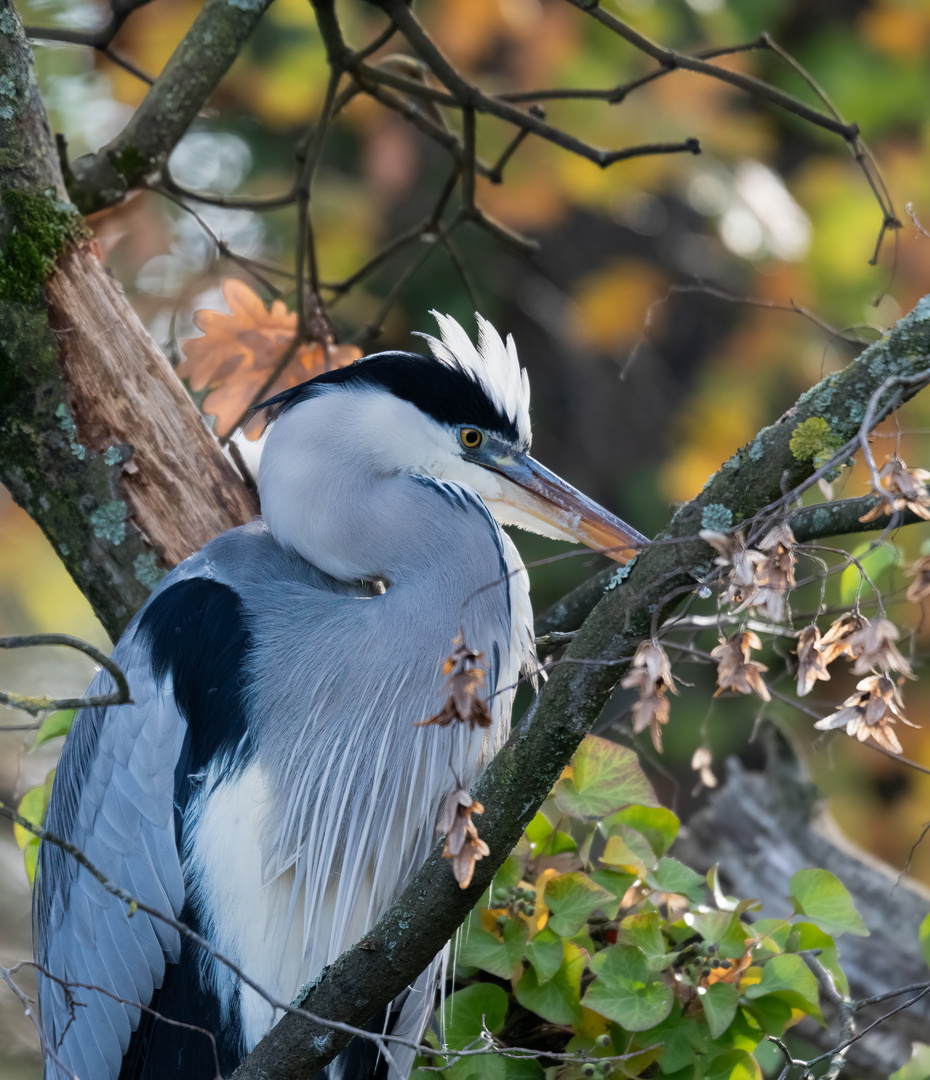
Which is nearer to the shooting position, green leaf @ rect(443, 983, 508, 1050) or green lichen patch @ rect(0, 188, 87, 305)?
green leaf @ rect(443, 983, 508, 1050)

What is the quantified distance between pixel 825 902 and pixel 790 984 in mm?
147

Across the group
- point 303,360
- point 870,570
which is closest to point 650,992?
point 870,570

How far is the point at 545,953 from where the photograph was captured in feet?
4.89

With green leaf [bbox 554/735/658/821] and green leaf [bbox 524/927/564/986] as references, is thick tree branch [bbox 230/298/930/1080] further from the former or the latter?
green leaf [bbox 554/735/658/821]

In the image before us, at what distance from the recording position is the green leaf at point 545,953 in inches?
58.2

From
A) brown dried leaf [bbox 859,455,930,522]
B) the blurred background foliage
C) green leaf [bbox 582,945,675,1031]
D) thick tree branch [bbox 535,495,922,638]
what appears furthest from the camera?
the blurred background foliage

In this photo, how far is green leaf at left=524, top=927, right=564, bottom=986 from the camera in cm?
148

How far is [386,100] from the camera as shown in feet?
7.87

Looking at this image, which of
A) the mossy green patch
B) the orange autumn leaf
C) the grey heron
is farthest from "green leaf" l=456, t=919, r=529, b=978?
the orange autumn leaf

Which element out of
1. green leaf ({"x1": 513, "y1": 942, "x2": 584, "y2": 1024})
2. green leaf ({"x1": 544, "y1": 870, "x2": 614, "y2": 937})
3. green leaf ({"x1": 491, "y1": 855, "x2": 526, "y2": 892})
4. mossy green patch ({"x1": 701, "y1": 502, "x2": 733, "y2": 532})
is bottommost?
green leaf ({"x1": 513, "y1": 942, "x2": 584, "y2": 1024})

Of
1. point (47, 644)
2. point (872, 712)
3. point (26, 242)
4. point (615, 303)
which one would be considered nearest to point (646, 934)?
point (872, 712)

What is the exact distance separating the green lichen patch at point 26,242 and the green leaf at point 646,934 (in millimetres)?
1343

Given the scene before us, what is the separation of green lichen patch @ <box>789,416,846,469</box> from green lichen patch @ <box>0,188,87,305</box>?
4.29 ft

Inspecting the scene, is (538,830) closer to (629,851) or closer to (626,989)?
(629,851)
